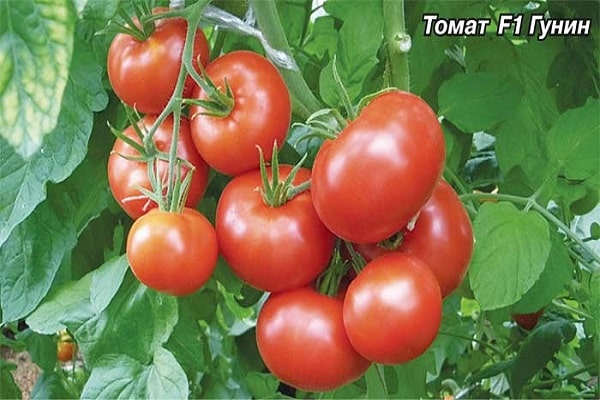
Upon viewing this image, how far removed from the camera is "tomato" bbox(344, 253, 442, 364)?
1.56 feet

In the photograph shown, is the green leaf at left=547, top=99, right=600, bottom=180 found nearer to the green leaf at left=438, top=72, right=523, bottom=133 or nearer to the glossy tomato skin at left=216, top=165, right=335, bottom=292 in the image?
the green leaf at left=438, top=72, right=523, bottom=133

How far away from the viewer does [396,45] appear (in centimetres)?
53

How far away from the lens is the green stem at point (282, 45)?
0.59 m

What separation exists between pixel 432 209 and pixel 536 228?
11 cm

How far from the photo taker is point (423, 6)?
78cm

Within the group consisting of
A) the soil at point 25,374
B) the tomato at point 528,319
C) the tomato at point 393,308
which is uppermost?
the tomato at point 393,308

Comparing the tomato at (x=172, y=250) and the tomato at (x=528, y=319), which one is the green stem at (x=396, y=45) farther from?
the tomato at (x=528, y=319)

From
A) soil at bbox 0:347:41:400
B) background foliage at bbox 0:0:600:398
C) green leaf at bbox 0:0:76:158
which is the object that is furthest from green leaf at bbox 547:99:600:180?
soil at bbox 0:347:41:400

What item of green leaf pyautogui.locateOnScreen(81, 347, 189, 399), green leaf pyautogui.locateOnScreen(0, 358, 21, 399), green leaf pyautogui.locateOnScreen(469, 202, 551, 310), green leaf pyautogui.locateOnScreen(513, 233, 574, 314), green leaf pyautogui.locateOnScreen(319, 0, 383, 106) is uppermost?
green leaf pyautogui.locateOnScreen(319, 0, 383, 106)

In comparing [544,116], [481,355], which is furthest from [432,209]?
[481,355]

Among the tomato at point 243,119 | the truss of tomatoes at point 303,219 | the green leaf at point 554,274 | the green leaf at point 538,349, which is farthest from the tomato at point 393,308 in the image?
the green leaf at point 538,349

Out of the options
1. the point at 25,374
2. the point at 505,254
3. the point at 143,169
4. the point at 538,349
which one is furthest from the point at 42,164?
the point at 25,374

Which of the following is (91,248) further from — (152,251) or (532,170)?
(532,170)

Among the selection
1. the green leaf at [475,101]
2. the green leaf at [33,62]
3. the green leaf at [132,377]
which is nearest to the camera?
the green leaf at [33,62]
